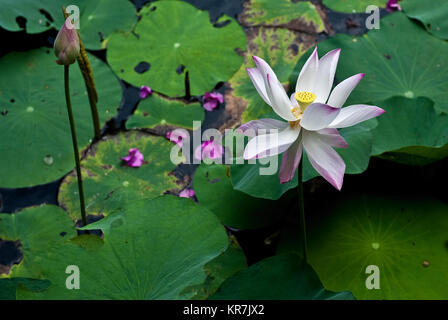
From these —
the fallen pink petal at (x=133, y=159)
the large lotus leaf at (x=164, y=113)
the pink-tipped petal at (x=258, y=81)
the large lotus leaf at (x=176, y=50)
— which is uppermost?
the large lotus leaf at (x=176, y=50)

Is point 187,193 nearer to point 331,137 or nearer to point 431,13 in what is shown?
point 331,137

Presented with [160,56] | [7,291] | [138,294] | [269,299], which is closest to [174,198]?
[138,294]

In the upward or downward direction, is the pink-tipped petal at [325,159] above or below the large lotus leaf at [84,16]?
below

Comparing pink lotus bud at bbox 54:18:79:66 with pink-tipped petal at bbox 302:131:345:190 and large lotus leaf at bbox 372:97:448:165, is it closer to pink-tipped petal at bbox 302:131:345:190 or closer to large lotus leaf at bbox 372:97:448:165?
pink-tipped petal at bbox 302:131:345:190

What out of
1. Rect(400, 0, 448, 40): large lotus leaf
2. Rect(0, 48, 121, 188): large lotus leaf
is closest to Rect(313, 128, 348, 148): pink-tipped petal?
Rect(0, 48, 121, 188): large lotus leaf

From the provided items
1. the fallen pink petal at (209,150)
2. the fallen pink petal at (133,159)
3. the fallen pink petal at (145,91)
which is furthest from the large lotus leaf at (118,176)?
the fallen pink petal at (145,91)

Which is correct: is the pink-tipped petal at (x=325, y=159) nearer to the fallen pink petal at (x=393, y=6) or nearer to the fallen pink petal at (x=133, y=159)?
the fallen pink petal at (x=133, y=159)
